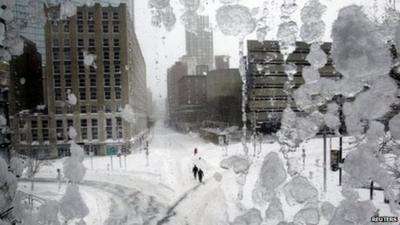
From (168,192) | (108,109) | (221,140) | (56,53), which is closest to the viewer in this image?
(168,192)

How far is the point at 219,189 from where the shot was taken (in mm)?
12805

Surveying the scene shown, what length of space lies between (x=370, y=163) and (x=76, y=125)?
84.6 ft

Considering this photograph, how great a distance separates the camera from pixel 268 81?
39156 mm

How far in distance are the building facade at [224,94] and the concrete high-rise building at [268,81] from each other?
795 centimetres

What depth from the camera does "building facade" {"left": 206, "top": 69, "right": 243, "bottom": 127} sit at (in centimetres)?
4994

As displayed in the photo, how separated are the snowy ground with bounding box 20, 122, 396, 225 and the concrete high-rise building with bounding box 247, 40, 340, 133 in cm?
1724

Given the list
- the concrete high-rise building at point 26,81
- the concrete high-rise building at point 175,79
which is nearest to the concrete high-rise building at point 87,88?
the concrete high-rise building at point 26,81

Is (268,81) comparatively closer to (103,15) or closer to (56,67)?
A: (103,15)

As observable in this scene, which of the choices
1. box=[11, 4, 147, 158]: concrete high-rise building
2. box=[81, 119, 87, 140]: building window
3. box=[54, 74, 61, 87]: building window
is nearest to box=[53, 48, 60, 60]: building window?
box=[11, 4, 147, 158]: concrete high-rise building

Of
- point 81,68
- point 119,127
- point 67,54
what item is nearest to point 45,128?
point 81,68

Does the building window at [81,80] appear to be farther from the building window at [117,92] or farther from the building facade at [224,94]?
the building facade at [224,94]

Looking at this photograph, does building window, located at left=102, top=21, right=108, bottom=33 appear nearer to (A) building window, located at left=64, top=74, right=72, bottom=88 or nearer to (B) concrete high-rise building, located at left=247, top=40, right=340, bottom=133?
(A) building window, located at left=64, top=74, right=72, bottom=88

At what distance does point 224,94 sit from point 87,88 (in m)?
28.9

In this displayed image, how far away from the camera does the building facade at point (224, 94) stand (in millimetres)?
49938
